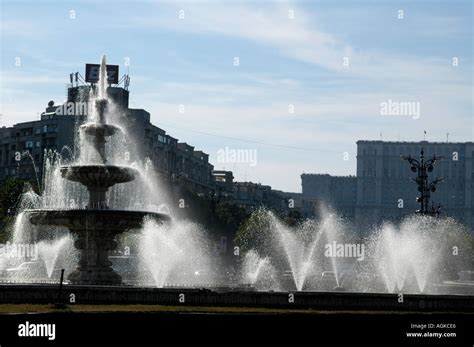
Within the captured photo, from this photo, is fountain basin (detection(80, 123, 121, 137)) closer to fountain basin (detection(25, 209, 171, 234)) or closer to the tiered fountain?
the tiered fountain

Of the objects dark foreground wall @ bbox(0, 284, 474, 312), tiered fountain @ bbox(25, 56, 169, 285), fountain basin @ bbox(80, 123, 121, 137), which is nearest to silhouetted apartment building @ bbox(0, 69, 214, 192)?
fountain basin @ bbox(80, 123, 121, 137)

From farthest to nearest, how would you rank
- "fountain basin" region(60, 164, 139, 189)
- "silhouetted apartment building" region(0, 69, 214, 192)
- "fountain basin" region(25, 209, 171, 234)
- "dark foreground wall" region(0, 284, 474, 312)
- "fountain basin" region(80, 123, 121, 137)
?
"silhouetted apartment building" region(0, 69, 214, 192) < "fountain basin" region(80, 123, 121, 137) < "fountain basin" region(60, 164, 139, 189) < "fountain basin" region(25, 209, 171, 234) < "dark foreground wall" region(0, 284, 474, 312)

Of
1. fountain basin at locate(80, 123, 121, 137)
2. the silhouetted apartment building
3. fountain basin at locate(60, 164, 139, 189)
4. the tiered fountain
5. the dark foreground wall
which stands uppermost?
the silhouetted apartment building

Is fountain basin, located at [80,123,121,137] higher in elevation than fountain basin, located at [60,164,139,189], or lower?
higher

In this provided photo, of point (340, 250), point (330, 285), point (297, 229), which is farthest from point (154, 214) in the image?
point (297, 229)

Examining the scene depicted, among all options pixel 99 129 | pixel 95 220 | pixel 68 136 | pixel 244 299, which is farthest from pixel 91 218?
pixel 68 136

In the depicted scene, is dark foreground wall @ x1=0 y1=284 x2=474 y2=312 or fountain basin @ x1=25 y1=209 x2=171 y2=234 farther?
fountain basin @ x1=25 y1=209 x2=171 y2=234

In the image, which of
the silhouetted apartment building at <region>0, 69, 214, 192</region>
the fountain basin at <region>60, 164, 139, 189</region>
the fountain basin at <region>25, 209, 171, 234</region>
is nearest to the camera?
the fountain basin at <region>25, 209, 171, 234</region>

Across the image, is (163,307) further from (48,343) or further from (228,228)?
(228,228)

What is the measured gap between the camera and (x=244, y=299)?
2959 centimetres

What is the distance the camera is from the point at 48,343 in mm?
24078

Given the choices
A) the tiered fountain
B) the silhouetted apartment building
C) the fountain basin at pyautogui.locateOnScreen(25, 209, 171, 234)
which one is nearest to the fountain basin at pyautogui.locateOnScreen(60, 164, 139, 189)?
the tiered fountain

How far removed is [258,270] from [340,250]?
41.1 meters

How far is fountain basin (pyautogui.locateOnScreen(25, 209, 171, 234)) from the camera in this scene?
37.9m
